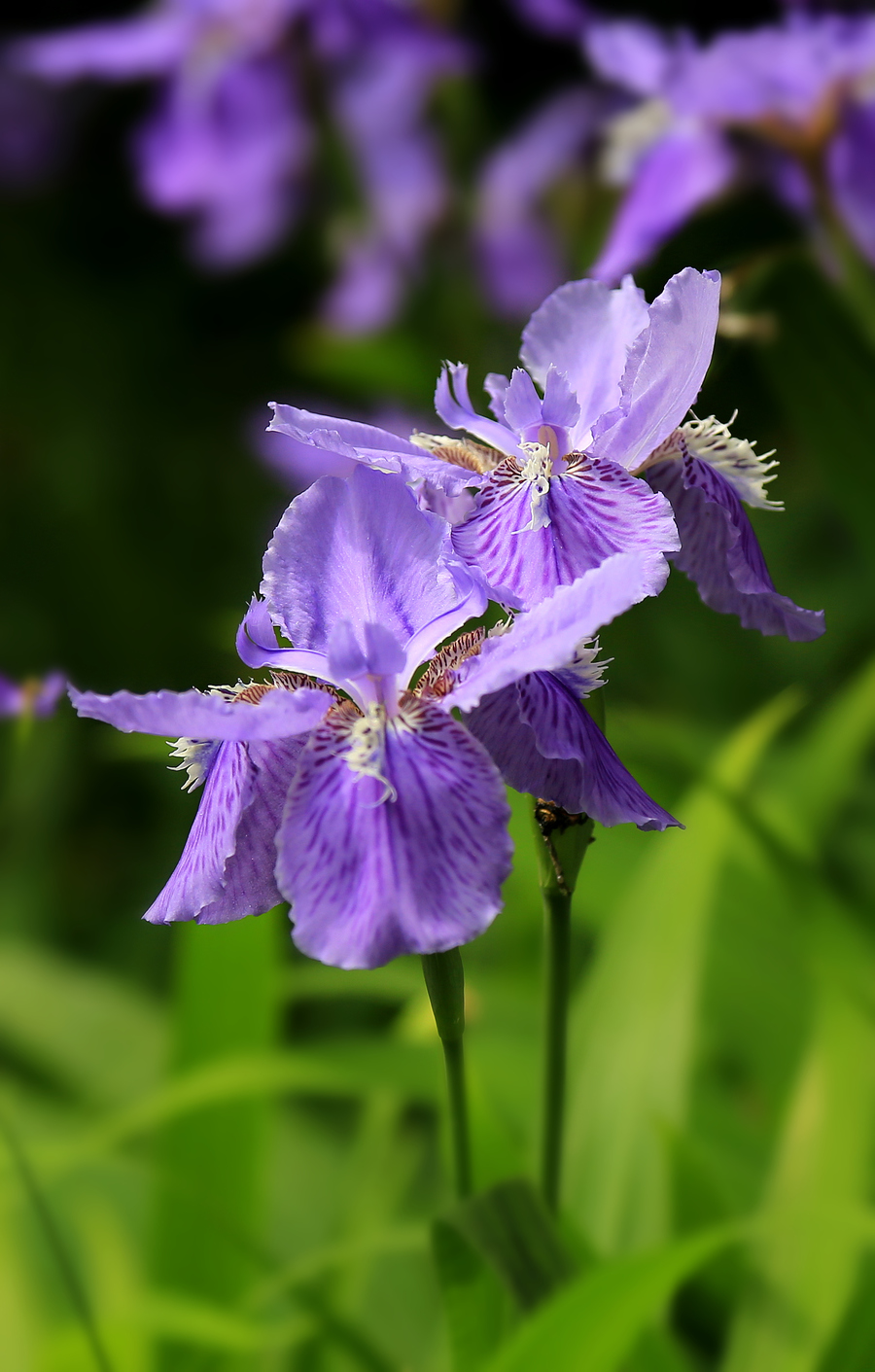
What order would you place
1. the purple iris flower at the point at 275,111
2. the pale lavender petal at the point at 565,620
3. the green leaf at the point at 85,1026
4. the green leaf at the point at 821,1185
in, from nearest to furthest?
the pale lavender petal at the point at 565,620 < the green leaf at the point at 821,1185 < the green leaf at the point at 85,1026 < the purple iris flower at the point at 275,111

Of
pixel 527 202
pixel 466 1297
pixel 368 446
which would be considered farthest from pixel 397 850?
pixel 527 202

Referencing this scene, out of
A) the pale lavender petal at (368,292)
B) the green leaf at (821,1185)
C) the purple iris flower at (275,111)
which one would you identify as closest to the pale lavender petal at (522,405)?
the green leaf at (821,1185)

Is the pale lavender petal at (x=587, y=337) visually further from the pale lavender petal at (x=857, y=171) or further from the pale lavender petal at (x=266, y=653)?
the pale lavender petal at (x=857, y=171)

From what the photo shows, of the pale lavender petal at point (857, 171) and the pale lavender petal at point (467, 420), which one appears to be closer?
the pale lavender petal at point (467, 420)

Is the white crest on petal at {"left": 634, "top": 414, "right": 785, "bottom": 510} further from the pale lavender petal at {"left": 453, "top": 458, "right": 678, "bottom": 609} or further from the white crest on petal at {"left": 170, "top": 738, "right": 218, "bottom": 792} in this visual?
the white crest on petal at {"left": 170, "top": 738, "right": 218, "bottom": 792}

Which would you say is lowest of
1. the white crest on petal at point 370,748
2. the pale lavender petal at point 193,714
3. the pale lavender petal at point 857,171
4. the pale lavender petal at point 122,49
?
the white crest on petal at point 370,748

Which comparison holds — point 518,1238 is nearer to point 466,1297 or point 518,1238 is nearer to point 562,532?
point 466,1297
